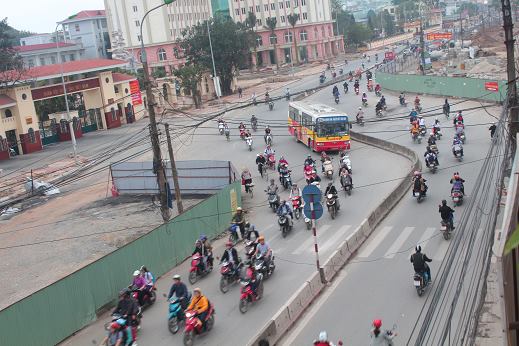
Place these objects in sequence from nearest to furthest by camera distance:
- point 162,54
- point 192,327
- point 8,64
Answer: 1. point 192,327
2. point 8,64
3. point 162,54

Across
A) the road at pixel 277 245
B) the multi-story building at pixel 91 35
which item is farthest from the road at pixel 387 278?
the multi-story building at pixel 91 35

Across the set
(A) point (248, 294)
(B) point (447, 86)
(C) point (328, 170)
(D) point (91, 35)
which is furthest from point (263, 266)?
(D) point (91, 35)

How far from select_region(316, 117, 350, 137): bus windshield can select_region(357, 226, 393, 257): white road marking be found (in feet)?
44.7

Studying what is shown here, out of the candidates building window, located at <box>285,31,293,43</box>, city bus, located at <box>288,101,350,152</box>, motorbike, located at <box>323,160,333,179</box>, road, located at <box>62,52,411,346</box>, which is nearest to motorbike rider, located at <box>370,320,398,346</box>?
road, located at <box>62,52,411,346</box>

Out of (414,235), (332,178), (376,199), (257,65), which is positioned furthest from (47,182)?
(257,65)

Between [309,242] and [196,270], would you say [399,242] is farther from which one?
[196,270]

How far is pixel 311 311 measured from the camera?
14.3m

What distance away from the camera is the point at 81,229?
82.3 ft

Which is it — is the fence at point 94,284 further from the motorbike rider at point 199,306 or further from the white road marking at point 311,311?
the white road marking at point 311,311

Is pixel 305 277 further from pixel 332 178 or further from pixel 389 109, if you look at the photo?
pixel 389 109

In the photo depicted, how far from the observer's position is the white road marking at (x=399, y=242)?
694 inches

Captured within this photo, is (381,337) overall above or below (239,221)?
above

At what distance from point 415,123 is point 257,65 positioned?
72.3 meters

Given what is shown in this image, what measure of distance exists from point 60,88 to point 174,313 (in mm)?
37903
